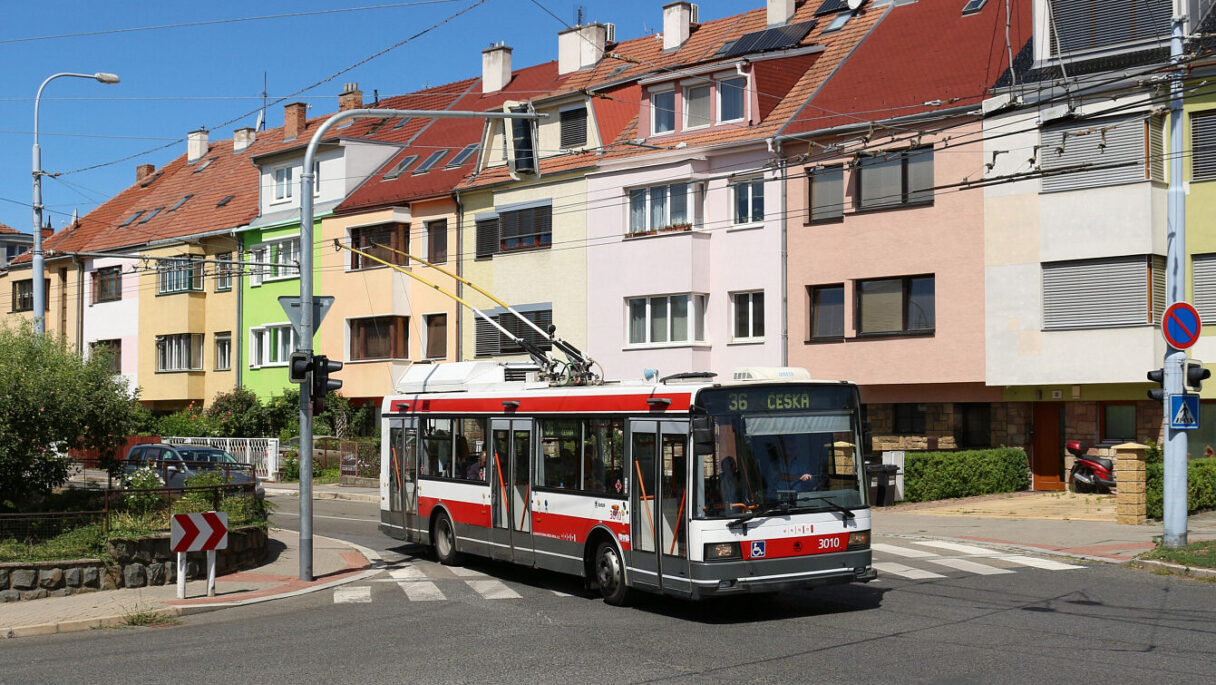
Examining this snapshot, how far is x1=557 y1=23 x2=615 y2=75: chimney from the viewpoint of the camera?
4503cm

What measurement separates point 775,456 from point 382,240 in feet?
106

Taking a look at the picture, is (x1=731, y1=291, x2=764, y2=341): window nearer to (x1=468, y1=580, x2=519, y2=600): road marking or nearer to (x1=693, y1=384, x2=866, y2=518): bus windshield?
(x1=468, y1=580, x2=519, y2=600): road marking

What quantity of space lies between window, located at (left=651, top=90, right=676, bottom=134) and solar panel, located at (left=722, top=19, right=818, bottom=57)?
6.38ft

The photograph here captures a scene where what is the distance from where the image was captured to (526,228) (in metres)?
40.6

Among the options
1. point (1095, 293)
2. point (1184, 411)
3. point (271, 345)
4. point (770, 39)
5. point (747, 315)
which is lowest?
point (1184, 411)

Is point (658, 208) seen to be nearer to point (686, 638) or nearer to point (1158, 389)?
point (1158, 389)

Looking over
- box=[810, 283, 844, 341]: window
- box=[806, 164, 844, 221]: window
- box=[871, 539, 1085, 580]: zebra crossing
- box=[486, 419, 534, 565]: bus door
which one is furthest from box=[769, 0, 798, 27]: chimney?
box=[486, 419, 534, 565]: bus door

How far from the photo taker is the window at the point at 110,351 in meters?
19.3

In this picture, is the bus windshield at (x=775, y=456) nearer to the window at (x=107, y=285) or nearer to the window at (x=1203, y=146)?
the window at (x=1203, y=146)

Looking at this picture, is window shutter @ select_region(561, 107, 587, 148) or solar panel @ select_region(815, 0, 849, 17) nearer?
solar panel @ select_region(815, 0, 849, 17)

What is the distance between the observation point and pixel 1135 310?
2844 cm

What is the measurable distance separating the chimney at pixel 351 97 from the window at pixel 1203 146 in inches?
1383

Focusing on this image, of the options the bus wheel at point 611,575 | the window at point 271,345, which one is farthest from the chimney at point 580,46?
the bus wheel at point 611,575

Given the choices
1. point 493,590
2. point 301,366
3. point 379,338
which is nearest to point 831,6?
point 379,338
